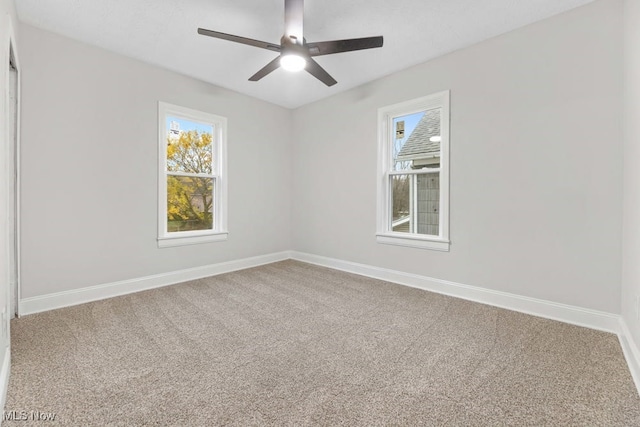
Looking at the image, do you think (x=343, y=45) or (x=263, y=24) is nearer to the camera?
(x=343, y=45)

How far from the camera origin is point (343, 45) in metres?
2.34

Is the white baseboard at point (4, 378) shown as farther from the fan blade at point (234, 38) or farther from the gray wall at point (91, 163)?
the fan blade at point (234, 38)

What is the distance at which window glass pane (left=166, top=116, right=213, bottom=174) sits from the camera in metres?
3.73

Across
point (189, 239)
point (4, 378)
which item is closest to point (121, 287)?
point (189, 239)

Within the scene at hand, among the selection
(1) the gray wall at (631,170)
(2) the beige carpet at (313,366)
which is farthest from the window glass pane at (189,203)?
(1) the gray wall at (631,170)

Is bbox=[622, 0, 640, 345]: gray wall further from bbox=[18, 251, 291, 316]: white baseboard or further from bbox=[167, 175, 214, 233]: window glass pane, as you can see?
bbox=[167, 175, 214, 233]: window glass pane

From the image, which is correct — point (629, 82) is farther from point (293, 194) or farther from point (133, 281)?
point (133, 281)

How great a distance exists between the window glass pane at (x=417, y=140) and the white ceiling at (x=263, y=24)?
2.10 feet

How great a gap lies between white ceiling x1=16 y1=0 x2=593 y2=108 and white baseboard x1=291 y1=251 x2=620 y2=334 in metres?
2.55

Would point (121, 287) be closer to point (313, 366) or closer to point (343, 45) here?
point (313, 366)

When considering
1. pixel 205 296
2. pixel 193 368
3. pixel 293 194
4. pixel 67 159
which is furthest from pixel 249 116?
pixel 193 368

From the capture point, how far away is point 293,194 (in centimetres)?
508

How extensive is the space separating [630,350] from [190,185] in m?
4.52

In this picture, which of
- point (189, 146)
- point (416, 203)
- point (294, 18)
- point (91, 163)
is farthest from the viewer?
point (189, 146)
